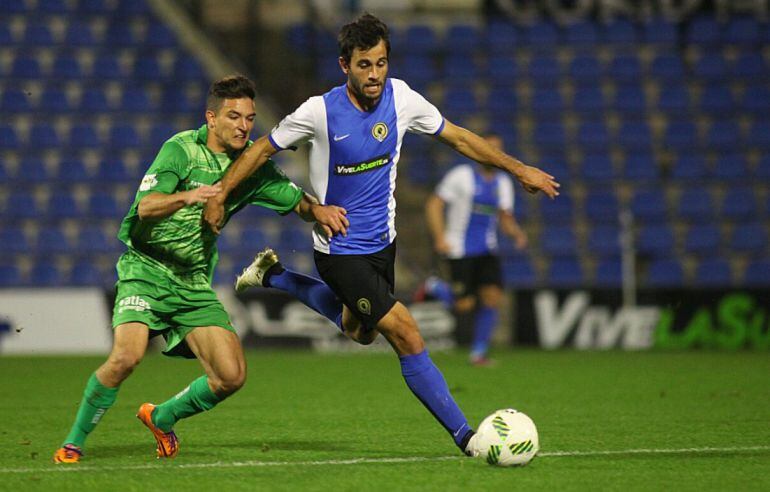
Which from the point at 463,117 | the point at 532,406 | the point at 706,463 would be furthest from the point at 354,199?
the point at 463,117

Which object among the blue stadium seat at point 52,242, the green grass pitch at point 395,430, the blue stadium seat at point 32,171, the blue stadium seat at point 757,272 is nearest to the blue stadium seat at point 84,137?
the blue stadium seat at point 32,171

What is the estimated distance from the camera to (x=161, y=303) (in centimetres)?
591

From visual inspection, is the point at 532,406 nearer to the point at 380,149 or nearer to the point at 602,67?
the point at 380,149

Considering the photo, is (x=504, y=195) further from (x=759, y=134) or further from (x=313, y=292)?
(x=759, y=134)

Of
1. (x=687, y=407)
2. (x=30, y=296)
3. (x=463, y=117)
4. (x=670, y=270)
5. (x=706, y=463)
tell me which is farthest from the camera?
(x=463, y=117)

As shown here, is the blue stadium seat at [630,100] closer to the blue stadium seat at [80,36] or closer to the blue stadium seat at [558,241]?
the blue stadium seat at [558,241]

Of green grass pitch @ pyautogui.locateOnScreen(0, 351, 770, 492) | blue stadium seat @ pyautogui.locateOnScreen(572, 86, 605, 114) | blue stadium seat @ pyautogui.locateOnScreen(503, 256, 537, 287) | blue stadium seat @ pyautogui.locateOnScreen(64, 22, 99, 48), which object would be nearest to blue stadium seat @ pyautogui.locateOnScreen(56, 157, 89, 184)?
blue stadium seat @ pyautogui.locateOnScreen(64, 22, 99, 48)

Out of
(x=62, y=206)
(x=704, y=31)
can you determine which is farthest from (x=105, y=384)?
(x=704, y=31)

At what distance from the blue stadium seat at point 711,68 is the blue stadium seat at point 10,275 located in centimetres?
1063

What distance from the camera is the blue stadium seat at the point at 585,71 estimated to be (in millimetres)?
18938

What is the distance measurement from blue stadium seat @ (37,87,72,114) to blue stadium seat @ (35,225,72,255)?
2237mm

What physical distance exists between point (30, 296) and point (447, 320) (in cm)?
497

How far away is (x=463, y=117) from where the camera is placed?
1844 centimetres

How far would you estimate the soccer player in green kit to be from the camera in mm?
5773
